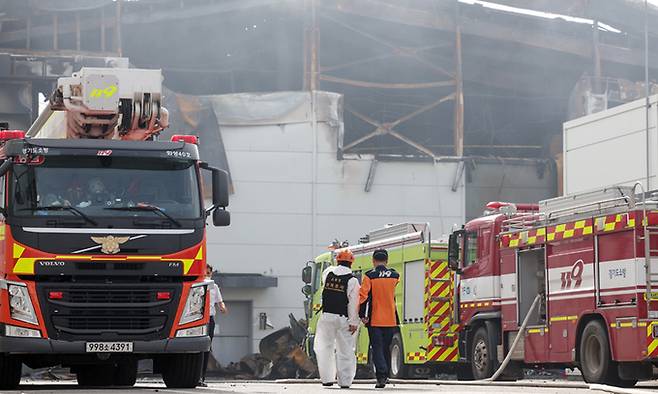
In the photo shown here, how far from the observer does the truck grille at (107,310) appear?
15195mm

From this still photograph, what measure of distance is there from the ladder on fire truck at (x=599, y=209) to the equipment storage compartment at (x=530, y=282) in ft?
1.45

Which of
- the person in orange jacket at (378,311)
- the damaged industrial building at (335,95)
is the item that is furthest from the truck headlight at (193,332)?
the damaged industrial building at (335,95)

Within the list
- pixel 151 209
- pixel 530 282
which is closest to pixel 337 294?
pixel 151 209

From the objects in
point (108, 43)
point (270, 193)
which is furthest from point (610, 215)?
point (108, 43)

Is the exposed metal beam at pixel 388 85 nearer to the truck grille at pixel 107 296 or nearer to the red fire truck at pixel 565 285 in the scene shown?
the red fire truck at pixel 565 285

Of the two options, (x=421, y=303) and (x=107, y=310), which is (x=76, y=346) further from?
(x=421, y=303)

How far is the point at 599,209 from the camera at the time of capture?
19281 mm

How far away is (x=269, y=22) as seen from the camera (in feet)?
147

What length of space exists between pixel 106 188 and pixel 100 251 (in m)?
0.73

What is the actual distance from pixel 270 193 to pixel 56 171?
26.5 meters

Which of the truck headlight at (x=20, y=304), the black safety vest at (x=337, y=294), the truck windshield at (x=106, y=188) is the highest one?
the truck windshield at (x=106, y=188)

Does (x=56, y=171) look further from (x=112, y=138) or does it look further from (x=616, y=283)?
(x=616, y=283)

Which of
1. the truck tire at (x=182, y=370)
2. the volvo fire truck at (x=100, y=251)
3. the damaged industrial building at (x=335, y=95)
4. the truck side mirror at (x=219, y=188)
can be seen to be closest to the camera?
the volvo fire truck at (x=100, y=251)

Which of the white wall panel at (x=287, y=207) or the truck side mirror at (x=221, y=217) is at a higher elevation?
the white wall panel at (x=287, y=207)
